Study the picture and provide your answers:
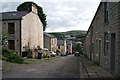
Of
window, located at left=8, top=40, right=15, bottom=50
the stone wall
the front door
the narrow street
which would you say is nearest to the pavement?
the front door

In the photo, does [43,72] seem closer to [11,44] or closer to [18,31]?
[18,31]

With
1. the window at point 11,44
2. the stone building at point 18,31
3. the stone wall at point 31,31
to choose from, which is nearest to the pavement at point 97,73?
the stone building at point 18,31

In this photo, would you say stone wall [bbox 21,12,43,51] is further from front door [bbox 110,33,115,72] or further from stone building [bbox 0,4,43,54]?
front door [bbox 110,33,115,72]

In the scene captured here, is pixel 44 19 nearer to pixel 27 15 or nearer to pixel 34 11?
pixel 34 11

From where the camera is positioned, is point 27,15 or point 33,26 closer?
point 27,15

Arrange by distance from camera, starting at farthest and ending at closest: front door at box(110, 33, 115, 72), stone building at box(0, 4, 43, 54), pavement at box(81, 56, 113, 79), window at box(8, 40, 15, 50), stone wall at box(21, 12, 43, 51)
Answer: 1. stone wall at box(21, 12, 43, 51)
2. window at box(8, 40, 15, 50)
3. stone building at box(0, 4, 43, 54)
4. front door at box(110, 33, 115, 72)
5. pavement at box(81, 56, 113, 79)

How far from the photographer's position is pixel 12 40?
20.0m

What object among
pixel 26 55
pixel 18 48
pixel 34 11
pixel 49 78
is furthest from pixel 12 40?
pixel 49 78

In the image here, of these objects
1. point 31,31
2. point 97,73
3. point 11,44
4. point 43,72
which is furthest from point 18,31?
point 97,73

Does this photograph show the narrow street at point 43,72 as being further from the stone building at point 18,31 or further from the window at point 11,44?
the window at point 11,44

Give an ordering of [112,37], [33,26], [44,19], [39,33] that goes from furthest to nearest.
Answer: [44,19] < [39,33] < [33,26] < [112,37]

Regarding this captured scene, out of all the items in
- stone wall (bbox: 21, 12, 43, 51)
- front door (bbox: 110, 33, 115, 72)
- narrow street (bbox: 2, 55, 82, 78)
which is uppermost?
stone wall (bbox: 21, 12, 43, 51)

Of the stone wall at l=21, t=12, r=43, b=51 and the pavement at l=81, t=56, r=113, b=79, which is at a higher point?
the stone wall at l=21, t=12, r=43, b=51

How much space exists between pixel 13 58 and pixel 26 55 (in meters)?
7.14
